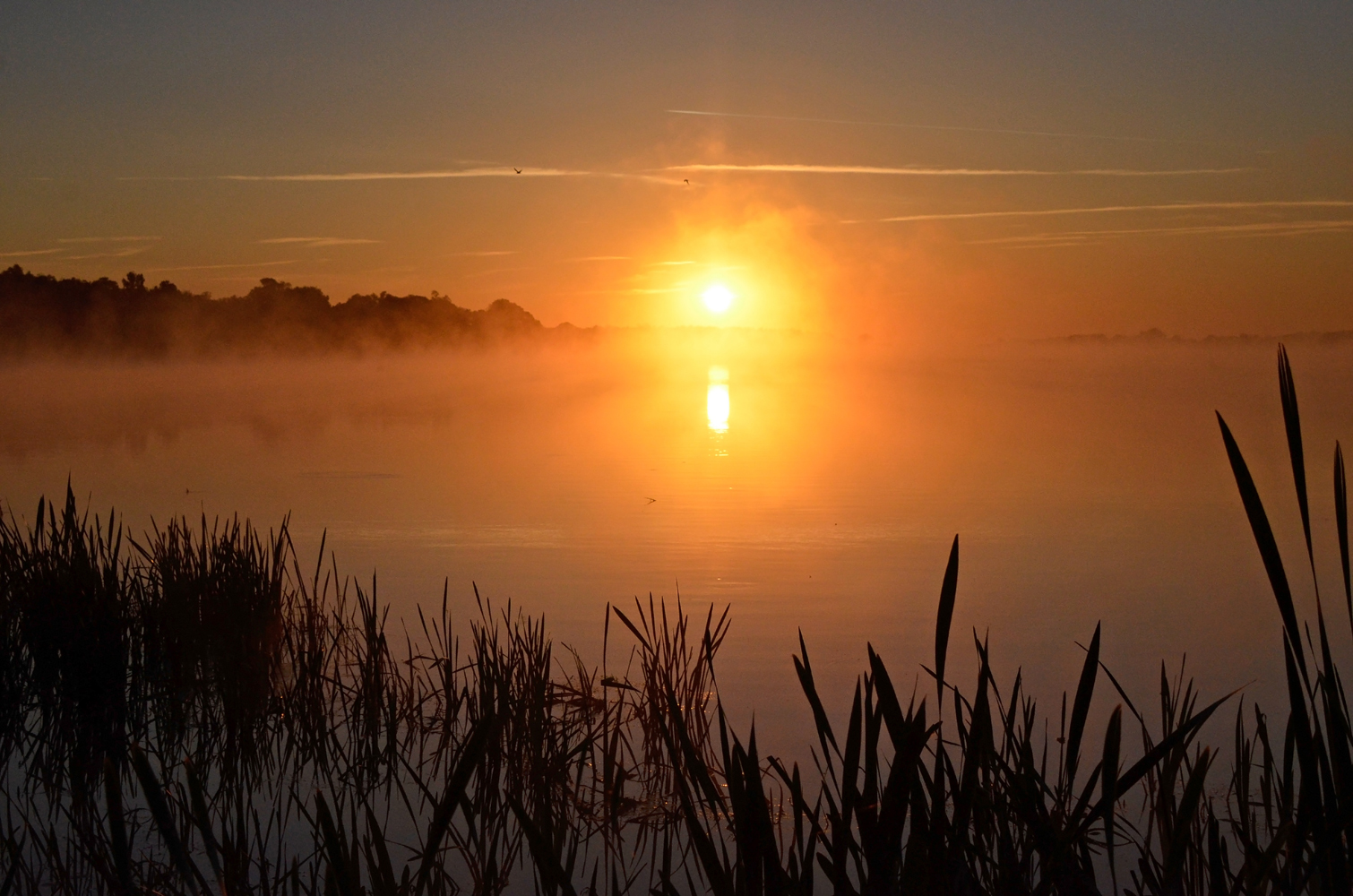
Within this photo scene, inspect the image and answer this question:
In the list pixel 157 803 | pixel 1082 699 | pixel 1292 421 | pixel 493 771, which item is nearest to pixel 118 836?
pixel 157 803

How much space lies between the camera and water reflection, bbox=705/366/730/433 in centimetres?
1669

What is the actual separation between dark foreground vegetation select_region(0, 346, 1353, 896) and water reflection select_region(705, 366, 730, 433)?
39.7 feet

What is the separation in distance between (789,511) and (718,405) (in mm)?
14021

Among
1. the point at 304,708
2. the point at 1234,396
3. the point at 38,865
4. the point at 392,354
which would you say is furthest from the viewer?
the point at 392,354

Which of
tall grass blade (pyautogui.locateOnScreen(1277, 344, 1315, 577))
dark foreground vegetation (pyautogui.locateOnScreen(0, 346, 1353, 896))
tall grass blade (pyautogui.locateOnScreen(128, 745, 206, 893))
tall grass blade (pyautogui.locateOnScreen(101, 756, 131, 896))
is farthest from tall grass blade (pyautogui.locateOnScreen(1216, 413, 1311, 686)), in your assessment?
tall grass blade (pyautogui.locateOnScreen(101, 756, 131, 896))

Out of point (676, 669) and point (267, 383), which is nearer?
point (676, 669)

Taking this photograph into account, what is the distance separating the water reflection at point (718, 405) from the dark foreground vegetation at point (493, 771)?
1210 cm

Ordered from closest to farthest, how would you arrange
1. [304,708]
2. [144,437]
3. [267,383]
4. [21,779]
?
1. [21,779]
2. [304,708]
3. [144,437]
4. [267,383]

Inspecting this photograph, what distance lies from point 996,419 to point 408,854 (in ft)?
52.8

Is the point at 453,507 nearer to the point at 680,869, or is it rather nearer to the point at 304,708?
the point at 304,708

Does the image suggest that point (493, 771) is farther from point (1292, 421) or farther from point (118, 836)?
point (1292, 421)

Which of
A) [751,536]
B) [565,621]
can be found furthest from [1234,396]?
[565,621]

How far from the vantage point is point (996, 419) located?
Result: 17656 millimetres

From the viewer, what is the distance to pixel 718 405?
2228 centimetres
